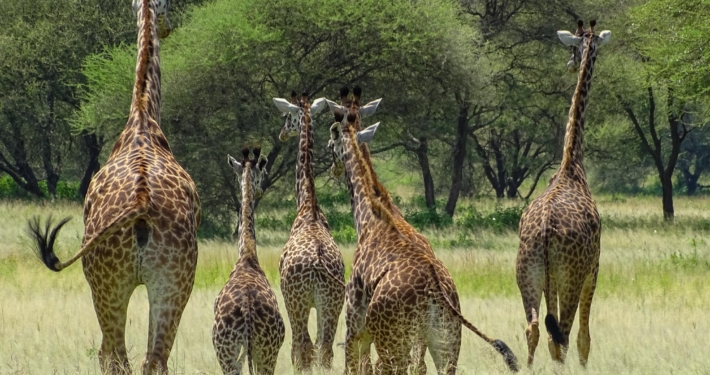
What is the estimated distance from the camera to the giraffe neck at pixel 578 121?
1062 centimetres

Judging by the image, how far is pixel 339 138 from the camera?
9492mm

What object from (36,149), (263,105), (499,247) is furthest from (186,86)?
(36,149)

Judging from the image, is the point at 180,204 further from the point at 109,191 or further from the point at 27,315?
the point at 27,315

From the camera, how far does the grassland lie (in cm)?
1049

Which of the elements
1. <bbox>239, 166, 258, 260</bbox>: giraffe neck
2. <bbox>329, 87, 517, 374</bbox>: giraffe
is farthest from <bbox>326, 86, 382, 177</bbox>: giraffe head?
<bbox>239, 166, 258, 260</bbox>: giraffe neck

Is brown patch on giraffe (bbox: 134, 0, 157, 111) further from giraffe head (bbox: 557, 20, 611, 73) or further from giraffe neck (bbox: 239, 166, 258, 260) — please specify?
giraffe head (bbox: 557, 20, 611, 73)

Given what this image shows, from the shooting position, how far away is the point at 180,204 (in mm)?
7422

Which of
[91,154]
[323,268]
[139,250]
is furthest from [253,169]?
[91,154]

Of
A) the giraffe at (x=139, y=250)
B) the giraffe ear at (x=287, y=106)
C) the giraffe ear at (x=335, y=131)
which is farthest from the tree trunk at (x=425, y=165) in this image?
the giraffe at (x=139, y=250)

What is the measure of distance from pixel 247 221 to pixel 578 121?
11.7 feet

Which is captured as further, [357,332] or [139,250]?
[357,332]

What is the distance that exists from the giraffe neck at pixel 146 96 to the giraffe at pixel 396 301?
1520 millimetres

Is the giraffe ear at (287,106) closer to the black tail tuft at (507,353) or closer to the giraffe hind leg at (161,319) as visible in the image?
the giraffe hind leg at (161,319)

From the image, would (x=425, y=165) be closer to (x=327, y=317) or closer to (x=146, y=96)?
(x=327, y=317)
